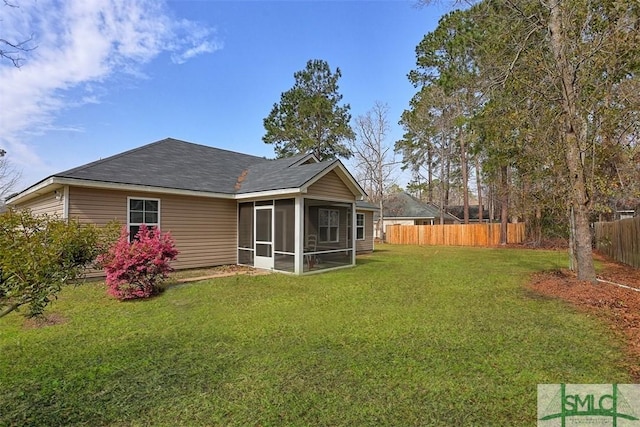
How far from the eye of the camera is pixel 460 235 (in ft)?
81.0

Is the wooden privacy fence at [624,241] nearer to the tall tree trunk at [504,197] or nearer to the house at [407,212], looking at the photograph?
the tall tree trunk at [504,197]

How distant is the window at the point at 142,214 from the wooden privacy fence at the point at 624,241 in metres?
13.4

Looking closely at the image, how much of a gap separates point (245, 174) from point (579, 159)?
1098 cm

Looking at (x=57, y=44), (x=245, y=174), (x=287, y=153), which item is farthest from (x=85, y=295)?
(x=287, y=153)

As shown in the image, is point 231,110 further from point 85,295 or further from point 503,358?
point 503,358

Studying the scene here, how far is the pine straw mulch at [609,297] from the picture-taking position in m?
4.62

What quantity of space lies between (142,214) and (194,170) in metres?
2.91

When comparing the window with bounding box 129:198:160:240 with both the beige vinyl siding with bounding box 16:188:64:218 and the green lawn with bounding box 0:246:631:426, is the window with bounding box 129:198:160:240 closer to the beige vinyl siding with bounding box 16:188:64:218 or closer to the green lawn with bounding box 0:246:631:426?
the beige vinyl siding with bounding box 16:188:64:218

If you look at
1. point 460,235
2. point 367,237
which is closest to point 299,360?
point 367,237

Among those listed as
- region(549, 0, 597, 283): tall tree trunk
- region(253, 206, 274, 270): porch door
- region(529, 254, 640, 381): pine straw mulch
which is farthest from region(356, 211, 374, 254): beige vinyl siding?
region(549, 0, 597, 283): tall tree trunk

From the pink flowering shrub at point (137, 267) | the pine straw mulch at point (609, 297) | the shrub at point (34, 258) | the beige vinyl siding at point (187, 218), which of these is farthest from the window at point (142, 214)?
the pine straw mulch at point (609, 297)

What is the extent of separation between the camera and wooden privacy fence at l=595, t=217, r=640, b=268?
36.2 ft

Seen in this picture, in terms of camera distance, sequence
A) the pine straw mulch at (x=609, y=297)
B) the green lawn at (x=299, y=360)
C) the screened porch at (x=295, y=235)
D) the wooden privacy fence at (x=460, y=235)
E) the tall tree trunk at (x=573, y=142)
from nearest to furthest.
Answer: the green lawn at (x=299, y=360) < the pine straw mulch at (x=609, y=297) < the tall tree trunk at (x=573, y=142) < the screened porch at (x=295, y=235) < the wooden privacy fence at (x=460, y=235)

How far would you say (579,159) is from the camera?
8062 millimetres
